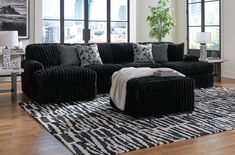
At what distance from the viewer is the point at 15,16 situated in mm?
6977

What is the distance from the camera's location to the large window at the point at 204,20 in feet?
25.9

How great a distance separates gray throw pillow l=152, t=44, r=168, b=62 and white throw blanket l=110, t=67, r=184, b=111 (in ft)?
7.06

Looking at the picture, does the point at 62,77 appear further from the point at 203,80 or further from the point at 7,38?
the point at 203,80

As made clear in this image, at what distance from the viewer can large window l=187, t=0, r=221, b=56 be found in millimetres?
7887

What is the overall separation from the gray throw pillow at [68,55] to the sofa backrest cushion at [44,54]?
0.07 metres

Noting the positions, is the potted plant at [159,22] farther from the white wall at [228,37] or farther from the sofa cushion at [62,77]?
the sofa cushion at [62,77]

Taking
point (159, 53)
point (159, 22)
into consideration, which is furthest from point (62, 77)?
point (159, 22)

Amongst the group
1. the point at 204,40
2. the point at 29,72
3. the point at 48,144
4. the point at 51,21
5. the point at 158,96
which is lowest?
the point at 48,144

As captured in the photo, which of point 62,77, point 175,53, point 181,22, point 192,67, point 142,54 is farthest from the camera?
point 181,22

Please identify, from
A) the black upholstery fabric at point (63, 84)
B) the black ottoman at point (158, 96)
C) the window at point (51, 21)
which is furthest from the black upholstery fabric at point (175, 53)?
the window at point (51, 21)

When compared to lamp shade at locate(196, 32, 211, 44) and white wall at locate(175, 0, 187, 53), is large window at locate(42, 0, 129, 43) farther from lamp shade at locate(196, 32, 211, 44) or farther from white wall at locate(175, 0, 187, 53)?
lamp shade at locate(196, 32, 211, 44)

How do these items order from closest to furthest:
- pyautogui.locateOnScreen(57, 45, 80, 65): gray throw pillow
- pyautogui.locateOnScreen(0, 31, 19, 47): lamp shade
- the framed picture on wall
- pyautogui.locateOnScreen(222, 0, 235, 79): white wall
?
pyautogui.locateOnScreen(0, 31, 19, 47): lamp shade < pyautogui.locateOnScreen(57, 45, 80, 65): gray throw pillow < the framed picture on wall < pyautogui.locateOnScreen(222, 0, 235, 79): white wall

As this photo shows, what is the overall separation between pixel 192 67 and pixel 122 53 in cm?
137

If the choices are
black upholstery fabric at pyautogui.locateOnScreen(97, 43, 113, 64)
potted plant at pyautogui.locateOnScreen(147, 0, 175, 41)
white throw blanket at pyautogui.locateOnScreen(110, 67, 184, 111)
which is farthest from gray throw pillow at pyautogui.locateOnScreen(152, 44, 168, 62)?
white throw blanket at pyautogui.locateOnScreen(110, 67, 184, 111)
